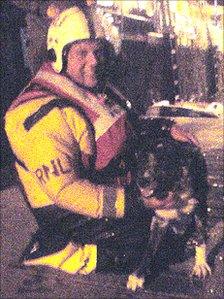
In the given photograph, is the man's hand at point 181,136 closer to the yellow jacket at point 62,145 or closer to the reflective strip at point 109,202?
the yellow jacket at point 62,145

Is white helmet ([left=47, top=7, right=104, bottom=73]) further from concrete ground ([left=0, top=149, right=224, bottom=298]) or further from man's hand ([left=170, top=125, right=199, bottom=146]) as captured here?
concrete ground ([left=0, top=149, right=224, bottom=298])

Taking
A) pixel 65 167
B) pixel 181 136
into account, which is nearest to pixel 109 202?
pixel 65 167

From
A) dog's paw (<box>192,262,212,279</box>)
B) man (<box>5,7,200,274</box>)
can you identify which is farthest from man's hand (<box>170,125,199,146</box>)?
dog's paw (<box>192,262,212,279</box>)

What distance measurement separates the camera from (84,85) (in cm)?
312

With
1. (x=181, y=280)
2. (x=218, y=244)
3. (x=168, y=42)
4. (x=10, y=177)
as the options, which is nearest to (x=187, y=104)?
(x=168, y=42)

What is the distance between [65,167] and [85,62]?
2.65ft

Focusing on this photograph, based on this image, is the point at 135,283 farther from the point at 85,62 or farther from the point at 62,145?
the point at 85,62

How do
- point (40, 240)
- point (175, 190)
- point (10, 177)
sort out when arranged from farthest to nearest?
point (10, 177) < point (40, 240) < point (175, 190)

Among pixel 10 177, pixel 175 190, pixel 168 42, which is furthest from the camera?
pixel 168 42

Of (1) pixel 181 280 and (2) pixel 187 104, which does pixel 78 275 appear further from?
(2) pixel 187 104

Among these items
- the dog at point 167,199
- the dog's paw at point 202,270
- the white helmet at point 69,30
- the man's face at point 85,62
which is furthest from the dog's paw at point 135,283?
the white helmet at point 69,30

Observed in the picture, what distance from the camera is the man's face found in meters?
2.84

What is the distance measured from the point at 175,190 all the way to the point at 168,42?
6.60 meters

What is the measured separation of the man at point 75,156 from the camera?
2.69 meters
